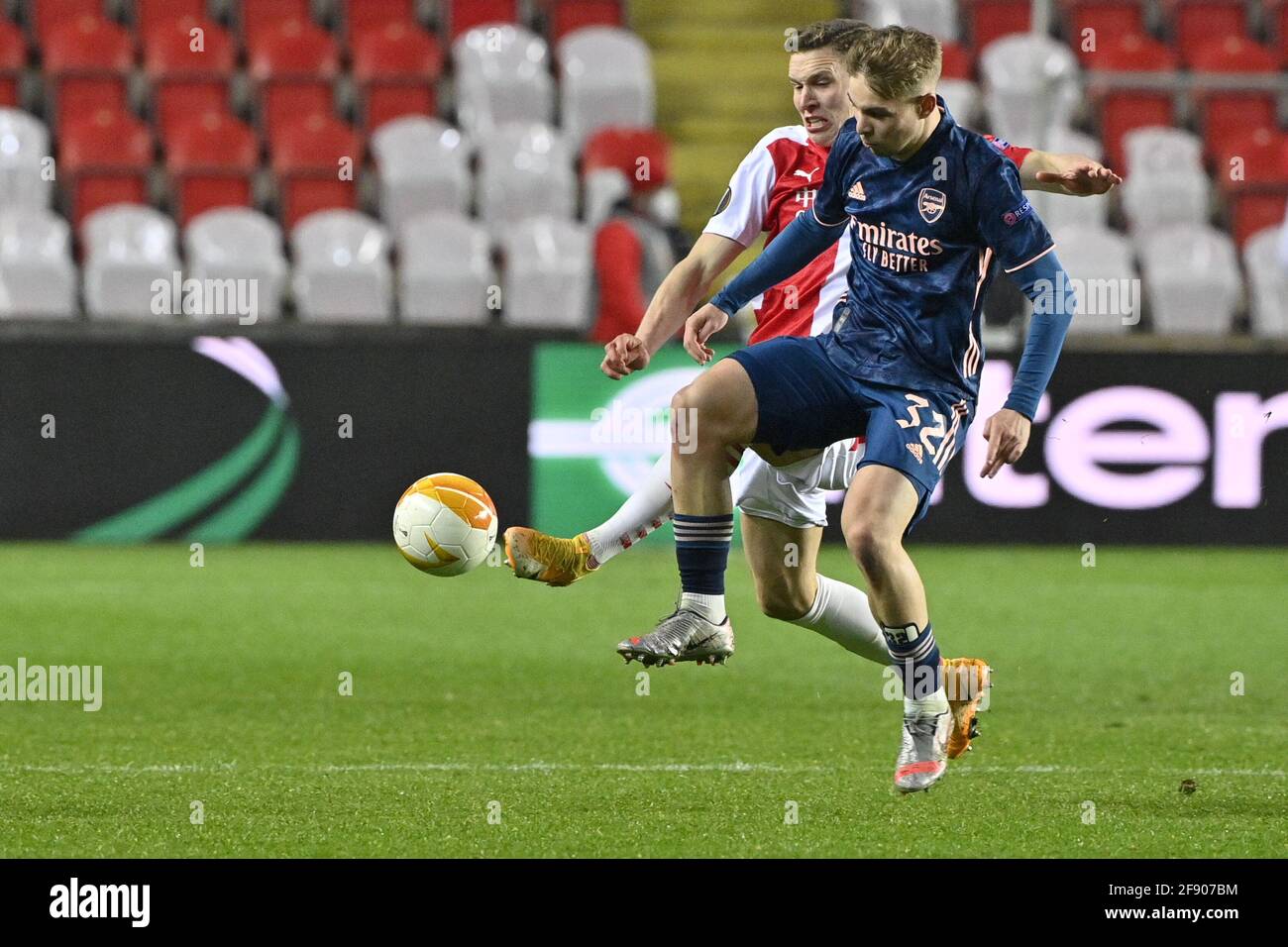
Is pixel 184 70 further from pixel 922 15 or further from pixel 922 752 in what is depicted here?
pixel 922 752

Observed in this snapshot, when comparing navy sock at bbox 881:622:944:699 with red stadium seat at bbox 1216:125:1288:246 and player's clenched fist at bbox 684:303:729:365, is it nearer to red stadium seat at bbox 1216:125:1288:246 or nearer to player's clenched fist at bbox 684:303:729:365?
player's clenched fist at bbox 684:303:729:365

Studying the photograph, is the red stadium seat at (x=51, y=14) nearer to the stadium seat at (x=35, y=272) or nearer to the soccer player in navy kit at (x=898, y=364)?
the stadium seat at (x=35, y=272)

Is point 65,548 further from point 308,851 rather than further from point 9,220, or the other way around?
point 308,851

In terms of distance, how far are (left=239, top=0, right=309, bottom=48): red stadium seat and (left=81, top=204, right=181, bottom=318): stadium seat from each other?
213 cm

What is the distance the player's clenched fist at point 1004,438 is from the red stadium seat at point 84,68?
10.1 m

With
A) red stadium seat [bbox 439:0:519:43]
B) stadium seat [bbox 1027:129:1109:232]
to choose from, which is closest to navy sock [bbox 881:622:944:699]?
stadium seat [bbox 1027:129:1109:232]

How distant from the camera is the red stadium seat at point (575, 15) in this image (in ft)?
47.2

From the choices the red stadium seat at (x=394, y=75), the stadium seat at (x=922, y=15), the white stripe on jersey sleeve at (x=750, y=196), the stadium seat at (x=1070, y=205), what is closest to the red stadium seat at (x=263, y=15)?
the red stadium seat at (x=394, y=75)

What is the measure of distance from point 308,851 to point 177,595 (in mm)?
5315

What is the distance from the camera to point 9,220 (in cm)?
1260

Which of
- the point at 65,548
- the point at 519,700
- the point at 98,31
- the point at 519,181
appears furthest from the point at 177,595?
the point at 98,31


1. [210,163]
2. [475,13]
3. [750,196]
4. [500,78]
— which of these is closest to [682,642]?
[750,196]

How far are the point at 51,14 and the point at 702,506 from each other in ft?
33.3

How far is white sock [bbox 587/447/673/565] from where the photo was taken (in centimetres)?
573
